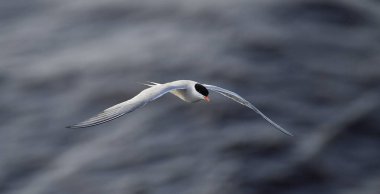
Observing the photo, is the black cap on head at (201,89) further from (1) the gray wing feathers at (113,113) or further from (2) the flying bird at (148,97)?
(1) the gray wing feathers at (113,113)

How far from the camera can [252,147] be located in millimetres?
17891

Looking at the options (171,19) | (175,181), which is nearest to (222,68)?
(171,19)

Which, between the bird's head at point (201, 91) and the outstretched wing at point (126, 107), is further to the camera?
the bird's head at point (201, 91)

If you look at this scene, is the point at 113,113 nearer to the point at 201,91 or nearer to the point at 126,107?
the point at 126,107

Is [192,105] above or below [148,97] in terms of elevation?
below

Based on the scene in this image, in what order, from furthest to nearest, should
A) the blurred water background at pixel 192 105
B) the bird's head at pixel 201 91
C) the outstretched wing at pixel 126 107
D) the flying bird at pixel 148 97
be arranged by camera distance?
1. the blurred water background at pixel 192 105
2. the bird's head at pixel 201 91
3. the flying bird at pixel 148 97
4. the outstretched wing at pixel 126 107

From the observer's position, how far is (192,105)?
19.1 m

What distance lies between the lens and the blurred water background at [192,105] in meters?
17.3

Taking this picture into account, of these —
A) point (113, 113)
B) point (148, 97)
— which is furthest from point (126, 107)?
point (148, 97)

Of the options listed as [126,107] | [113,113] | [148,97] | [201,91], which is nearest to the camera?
[113,113]

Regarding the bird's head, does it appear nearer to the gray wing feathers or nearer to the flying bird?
the flying bird

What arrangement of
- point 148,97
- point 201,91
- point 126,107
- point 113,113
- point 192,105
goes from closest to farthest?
point 113,113 < point 126,107 < point 148,97 < point 201,91 < point 192,105

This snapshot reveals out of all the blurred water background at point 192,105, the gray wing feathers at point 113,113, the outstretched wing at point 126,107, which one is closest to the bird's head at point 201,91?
the outstretched wing at point 126,107

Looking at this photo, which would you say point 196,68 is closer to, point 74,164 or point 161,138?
point 161,138
